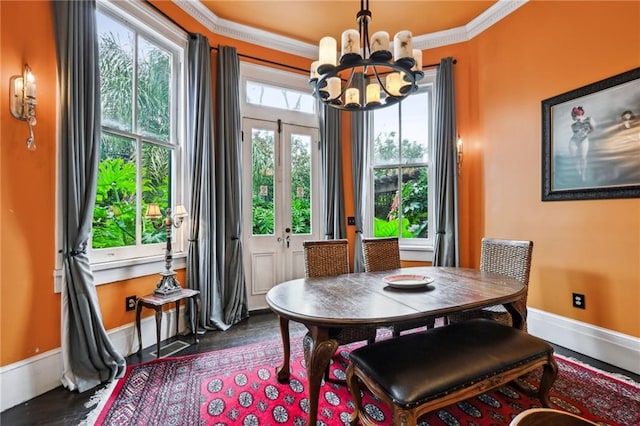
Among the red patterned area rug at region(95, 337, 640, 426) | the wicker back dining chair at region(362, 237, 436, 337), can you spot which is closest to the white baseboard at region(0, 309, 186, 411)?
the red patterned area rug at region(95, 337, 640, 426)

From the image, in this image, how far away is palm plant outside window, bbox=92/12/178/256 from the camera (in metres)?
2.55

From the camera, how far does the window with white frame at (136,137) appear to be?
254 centimetres

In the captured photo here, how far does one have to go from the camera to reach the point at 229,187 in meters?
3.36

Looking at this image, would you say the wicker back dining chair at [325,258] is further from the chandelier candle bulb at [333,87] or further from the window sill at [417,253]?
the window sill at [417,253]

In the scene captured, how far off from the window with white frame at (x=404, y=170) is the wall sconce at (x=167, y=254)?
8.07ft

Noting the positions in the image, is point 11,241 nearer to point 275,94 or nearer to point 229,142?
point 229,142

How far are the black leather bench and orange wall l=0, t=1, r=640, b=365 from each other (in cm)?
136

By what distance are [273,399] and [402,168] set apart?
3.10 metres

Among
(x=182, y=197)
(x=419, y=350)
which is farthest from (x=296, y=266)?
(x=419, y=350)

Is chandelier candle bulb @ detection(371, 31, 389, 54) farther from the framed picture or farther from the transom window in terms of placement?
the transom window

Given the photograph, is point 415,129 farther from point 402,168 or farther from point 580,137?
point 580,137

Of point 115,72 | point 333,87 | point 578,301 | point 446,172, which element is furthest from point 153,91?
point 578,301

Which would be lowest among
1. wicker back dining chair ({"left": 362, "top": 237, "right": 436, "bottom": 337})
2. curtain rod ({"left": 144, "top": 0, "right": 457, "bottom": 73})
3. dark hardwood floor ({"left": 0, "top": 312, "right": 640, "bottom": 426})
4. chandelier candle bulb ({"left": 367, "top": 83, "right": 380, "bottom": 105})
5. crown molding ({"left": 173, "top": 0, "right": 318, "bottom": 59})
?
dark hardwood floor ({"left": 0, "top": 312, "right": 640, "bottom": 426})

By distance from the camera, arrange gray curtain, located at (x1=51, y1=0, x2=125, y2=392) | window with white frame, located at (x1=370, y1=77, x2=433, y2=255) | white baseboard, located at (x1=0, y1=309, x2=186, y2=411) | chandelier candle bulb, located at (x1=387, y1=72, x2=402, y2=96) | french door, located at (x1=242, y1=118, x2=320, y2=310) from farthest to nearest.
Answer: window with white frame, located at (x1=370, y1=77, x2=433, y2=255), french door, located at (x1=242, y1=118, x2=320, y2=310), chandelier candle bulb, located at (x1=387, y1=72, x2=402, y2=96), gray curtain, located at (x1=51, y1=0, x2=125, y2=392), white baseboard, located at (x1=0, y1=309, x2=186, y2=411)
